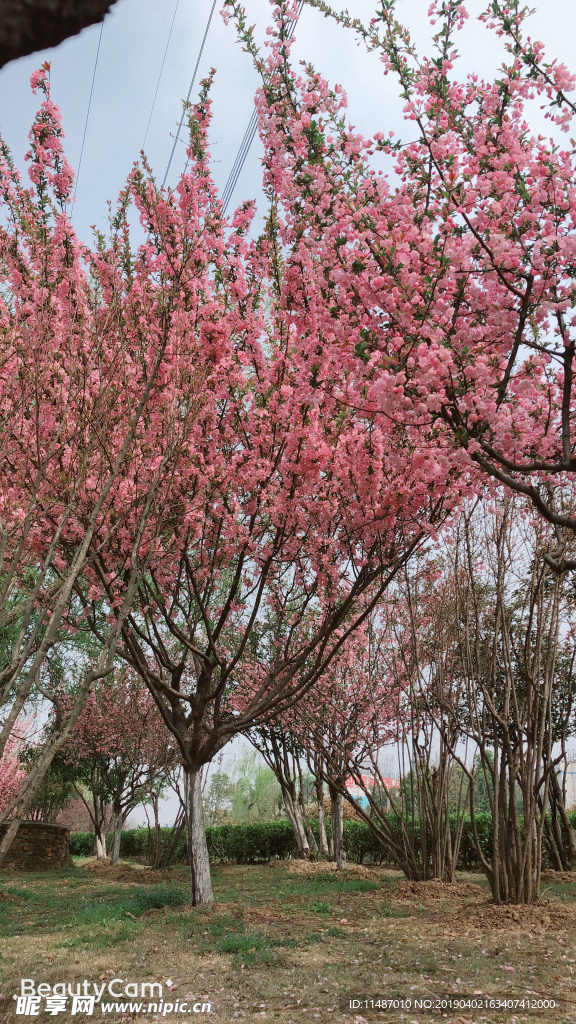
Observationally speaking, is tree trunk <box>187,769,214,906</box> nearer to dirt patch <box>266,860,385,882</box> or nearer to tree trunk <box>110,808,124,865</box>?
dirt patch <box>266,860,385,882</box>

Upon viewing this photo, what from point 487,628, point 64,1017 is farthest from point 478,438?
point 487,628

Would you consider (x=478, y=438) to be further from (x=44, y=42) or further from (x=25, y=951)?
(x=25, y=951)

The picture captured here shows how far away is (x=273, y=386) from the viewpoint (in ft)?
17.9

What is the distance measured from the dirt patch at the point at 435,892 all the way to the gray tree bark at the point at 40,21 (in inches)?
334

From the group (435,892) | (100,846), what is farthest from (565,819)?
(100,846)

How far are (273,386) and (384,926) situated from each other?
515 centimetres

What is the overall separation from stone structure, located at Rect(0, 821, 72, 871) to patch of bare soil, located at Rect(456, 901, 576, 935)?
478 inches

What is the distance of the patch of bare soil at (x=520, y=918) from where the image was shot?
5520 millimetres

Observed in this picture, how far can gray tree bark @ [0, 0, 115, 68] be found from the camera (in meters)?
1.18

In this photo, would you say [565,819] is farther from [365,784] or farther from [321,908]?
[321,908]

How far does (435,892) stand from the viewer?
7934mm

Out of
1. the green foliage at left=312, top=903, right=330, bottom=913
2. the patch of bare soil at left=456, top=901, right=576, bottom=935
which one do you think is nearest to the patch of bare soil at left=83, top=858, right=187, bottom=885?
the green foliage at left=312, top=903, right=330, bottom=913

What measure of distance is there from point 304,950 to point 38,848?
1279 cm

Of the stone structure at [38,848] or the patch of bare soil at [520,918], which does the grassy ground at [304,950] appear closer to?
the patch of bare soil at [520,918]
